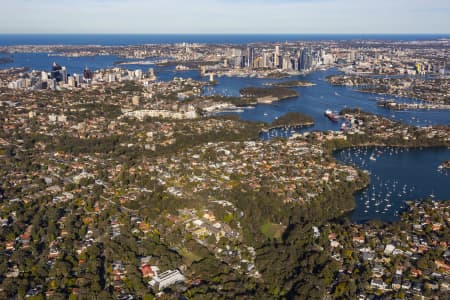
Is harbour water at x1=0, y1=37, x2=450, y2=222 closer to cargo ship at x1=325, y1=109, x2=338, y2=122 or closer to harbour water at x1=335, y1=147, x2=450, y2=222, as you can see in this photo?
harbour water at x1=335, y1=147, x2=450, y2=222

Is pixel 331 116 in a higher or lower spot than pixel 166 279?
higher

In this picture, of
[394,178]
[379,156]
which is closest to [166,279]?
[394,178]

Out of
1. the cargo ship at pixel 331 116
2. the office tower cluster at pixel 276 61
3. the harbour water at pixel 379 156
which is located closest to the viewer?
the harbour water at pixel 379 156

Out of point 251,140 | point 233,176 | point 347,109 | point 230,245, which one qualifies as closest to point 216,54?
point 347,109

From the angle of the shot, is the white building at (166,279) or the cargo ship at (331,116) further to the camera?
the cargo ship at (331,116)

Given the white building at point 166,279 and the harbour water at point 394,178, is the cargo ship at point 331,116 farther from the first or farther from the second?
the white building at point 166,279

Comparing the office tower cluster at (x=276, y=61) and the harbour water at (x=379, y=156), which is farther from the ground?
→ the office tower cluster at (x=276, y=61)

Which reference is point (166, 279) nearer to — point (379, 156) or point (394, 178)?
point (394, 178)

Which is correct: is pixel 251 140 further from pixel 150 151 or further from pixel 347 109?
pixel 347 109

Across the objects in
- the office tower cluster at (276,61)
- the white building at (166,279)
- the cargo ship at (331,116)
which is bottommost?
the white building at (166,279)

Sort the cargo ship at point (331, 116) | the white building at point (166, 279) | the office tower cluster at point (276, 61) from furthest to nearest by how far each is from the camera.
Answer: the office tower cluster at point (276, 61) → the cargo ship at point (331, 116) → the white building at point (166, 279)

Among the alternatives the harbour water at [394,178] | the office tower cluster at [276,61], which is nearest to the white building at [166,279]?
the harbour water at [394,178]
